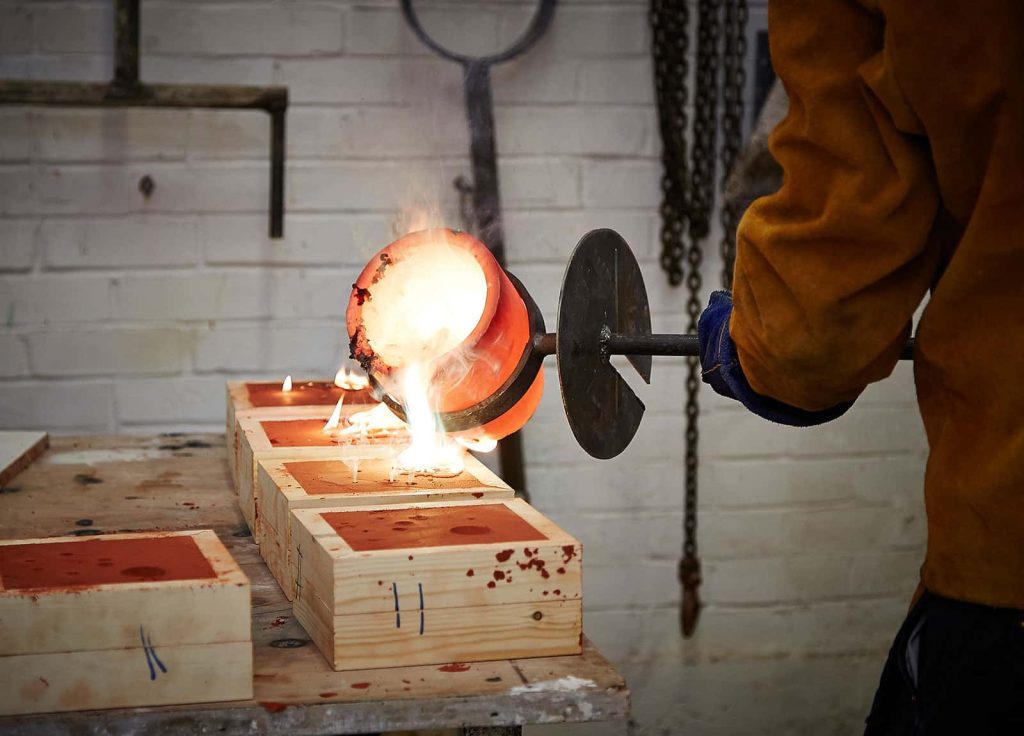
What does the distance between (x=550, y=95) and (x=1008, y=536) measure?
164cm

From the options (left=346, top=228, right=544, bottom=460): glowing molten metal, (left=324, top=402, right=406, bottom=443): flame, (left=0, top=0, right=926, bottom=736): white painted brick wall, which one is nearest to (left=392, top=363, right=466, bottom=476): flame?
(left=346, top=228, right=544, bottom=460): glowing molten metal

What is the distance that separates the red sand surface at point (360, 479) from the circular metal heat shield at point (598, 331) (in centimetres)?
16

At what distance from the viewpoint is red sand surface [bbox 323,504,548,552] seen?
112cm

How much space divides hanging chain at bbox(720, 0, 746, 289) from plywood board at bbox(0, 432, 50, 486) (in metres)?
1.34

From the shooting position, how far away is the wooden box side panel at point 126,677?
0.98 metres

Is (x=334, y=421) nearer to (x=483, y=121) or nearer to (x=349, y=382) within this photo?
(x=349, y=382)

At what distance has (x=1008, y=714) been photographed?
1036 millimetres

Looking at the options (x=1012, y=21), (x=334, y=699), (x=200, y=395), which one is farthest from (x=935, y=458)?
(x=200, y=395)

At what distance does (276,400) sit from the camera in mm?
1835

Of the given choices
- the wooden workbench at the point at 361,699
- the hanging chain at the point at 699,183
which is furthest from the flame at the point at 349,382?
the hanging chain at the point at 699,183

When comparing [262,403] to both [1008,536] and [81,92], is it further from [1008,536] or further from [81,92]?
[1008,536]

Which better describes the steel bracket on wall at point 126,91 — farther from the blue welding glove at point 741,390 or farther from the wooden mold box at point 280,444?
the blue welding glove at point 741,390

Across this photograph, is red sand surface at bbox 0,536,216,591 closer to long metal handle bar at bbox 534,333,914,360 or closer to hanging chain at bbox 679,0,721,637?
long metal handle bar at bbox 534,333,914,360

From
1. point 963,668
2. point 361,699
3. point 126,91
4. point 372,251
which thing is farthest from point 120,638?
point 372,251
